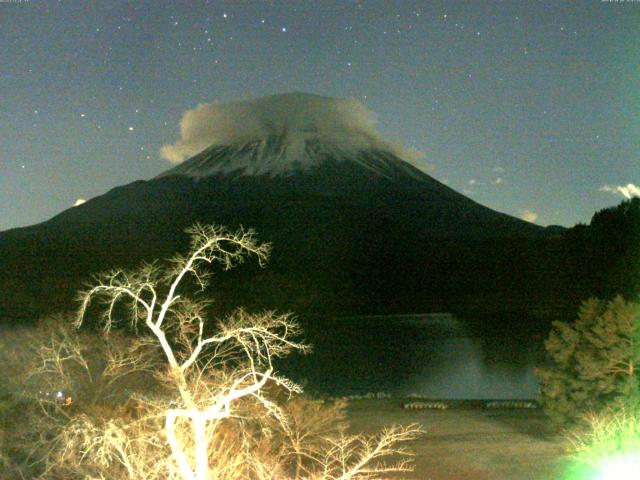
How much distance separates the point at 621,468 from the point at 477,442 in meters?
4.44

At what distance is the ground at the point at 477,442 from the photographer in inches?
477

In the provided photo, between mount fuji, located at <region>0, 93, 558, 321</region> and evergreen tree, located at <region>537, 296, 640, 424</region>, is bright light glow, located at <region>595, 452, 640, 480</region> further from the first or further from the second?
mount fuji, located at <region>0, 93, 558, 321</region>

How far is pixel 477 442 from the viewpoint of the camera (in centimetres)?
1457

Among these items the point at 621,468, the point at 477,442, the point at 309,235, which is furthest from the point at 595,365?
the point at 309,235

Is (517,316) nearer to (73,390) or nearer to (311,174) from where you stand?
(73,390)

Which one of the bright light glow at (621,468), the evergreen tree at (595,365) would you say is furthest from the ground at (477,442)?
the bright light glow at (621,468)

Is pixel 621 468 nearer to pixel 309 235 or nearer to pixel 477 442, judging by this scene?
pixel 477 442

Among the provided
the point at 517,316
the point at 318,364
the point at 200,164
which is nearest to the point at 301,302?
the point at 517,316

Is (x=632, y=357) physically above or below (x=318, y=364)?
above

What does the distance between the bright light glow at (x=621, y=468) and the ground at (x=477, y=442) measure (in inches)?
37.0

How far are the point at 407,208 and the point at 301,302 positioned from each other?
5882 cm

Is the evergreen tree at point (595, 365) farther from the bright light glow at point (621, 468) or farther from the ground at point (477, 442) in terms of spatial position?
the bright light glow at point (621, 468)

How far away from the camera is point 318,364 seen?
125 feet

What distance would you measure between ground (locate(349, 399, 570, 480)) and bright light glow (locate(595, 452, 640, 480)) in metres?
0.94
